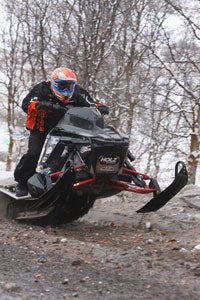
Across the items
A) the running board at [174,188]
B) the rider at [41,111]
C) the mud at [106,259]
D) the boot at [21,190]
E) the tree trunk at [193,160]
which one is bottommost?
the tree trunk at [193,160]

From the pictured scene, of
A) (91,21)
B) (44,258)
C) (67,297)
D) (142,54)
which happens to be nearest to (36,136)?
(44,258)

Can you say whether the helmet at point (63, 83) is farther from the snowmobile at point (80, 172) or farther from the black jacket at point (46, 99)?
the snowmobile at point (80, 172)

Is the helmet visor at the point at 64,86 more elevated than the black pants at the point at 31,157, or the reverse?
the helmet visor at the point at 64,86

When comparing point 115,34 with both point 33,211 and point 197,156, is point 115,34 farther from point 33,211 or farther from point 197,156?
point 33,211

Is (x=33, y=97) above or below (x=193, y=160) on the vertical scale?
above

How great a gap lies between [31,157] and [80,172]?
95cm

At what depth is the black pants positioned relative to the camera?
6.62 metres

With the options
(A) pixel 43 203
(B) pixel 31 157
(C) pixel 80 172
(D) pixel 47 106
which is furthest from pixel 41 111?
(A) pixel 43 203

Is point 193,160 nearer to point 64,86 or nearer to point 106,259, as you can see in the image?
point 64,86

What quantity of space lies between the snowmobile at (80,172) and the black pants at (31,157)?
7.5 inches

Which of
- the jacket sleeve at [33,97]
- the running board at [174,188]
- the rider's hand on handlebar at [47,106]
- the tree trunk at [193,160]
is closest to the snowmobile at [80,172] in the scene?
the running board at [174,188]

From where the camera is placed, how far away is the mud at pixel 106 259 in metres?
3.68

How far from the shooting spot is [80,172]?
6.00 meters

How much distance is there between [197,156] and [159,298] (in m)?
13.7
